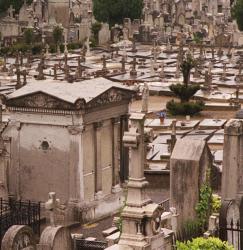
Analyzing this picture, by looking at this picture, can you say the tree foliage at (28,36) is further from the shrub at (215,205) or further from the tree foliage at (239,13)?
the shrub at (215,205)

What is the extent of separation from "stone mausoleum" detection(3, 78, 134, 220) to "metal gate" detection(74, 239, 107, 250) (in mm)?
2959

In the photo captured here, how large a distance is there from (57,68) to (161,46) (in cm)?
1550

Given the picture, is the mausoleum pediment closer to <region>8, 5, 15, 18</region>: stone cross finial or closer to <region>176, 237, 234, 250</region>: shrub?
<region>176, 237, 234, 250</region>: shrub

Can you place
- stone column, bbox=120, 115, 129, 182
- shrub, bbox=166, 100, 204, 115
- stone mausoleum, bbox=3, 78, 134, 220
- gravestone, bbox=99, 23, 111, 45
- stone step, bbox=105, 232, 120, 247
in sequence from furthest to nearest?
gravestone, bbox=99, 23, 111, 45 < shrub, bbox=166, 100, 204, 115 < stone column, bbox=120, 115, 129, 182 < stone mausoleum, bbox=3, 78, 134, 220 < stone step, bbox=105, 232, 120, 247

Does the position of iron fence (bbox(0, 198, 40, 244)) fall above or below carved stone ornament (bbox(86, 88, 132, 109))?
below

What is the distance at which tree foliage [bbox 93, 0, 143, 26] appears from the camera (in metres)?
64.7

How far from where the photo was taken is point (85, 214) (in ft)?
51.0

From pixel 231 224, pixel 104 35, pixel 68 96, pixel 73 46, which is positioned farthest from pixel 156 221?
pixel 104 35

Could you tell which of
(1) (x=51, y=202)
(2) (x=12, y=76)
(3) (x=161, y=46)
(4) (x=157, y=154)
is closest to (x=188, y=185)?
(1) (x=51, y=202)

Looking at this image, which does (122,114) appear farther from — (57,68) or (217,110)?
(57,68)

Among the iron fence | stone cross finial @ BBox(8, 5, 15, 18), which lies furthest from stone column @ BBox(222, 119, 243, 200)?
stone cross finial @ BBox(8, 5, 15, 18)

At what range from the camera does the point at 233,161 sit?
13.1 metres

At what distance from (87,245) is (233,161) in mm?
2467

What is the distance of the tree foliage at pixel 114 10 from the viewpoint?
64688 millimetres
